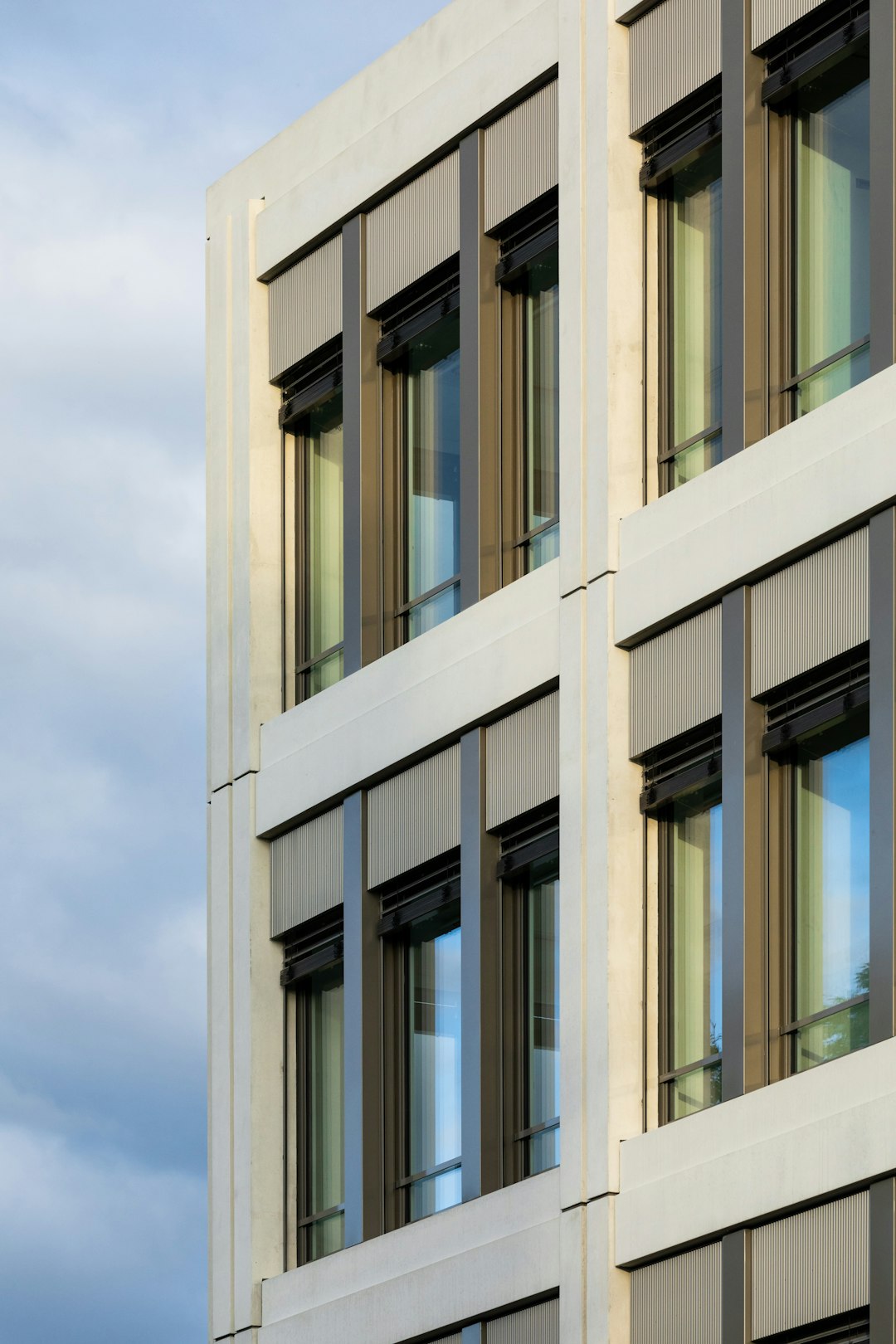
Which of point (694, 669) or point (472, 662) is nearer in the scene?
point (694, 669)

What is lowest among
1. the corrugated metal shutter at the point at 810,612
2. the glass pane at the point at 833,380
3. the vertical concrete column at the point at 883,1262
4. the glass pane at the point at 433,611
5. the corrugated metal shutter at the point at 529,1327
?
the vertical concrete column at the point at 883,1262

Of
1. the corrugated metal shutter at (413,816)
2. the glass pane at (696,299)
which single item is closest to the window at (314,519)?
the corrugated metal shutter at (413,816)

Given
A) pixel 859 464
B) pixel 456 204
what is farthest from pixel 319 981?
pixel 859 464

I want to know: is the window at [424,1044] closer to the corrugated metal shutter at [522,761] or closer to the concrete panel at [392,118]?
the corrugated metal shutter at [522,761]

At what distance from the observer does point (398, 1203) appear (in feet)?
98.2

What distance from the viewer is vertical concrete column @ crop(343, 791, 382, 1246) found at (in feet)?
98.5

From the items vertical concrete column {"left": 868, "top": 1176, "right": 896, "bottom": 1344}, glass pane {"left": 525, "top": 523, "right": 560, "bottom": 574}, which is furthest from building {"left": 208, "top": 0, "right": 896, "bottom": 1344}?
glass pane {"left": 525, "top": 523, "right": 560, "bottom": 574}

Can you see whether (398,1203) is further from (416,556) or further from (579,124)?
(579,124)

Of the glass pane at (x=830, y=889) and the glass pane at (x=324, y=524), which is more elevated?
the glass pane at (x=324, y=524)

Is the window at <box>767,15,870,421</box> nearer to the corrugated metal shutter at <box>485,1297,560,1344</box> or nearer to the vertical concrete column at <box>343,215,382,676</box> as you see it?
the vertical concrete column at <box>343,215,382,676</box>

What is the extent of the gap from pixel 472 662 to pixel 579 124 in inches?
184

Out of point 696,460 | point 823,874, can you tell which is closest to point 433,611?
point 696,460

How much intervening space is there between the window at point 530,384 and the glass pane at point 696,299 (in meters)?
1.51

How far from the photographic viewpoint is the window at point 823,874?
24531 mm
